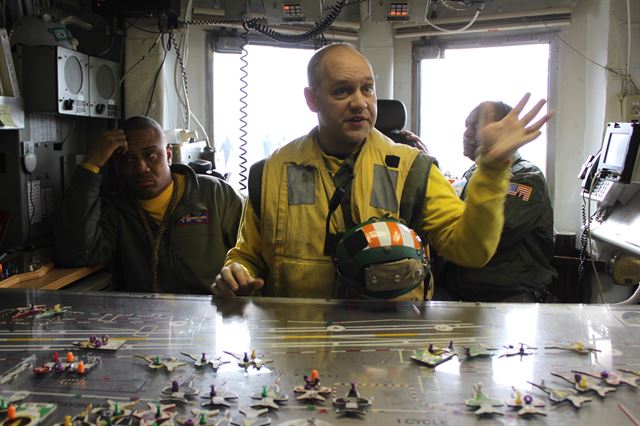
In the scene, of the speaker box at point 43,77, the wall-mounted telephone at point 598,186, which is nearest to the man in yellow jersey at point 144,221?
the speaker box at point 43,77

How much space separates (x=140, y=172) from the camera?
2846 millimetres

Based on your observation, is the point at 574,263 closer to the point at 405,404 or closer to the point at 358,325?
the point at 358,325

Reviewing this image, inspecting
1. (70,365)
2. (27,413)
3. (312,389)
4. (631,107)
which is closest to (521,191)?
(631,107)

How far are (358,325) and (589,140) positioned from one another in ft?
11.1

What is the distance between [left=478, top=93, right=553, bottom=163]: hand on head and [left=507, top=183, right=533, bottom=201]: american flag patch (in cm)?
123

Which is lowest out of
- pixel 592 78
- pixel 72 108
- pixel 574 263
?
pixel 574 263

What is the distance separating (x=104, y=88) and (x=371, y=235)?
2.59m

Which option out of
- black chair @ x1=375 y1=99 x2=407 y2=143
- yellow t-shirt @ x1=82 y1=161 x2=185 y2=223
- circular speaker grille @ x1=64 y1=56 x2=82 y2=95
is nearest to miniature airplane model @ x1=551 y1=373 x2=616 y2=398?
yellow t-shirt @ x1=82 y1=161 x2=185 y2=223

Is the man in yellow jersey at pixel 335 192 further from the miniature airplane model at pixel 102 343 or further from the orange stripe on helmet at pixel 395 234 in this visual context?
the miniature airplane model at pixel 102 343

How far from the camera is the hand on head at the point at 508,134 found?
165cm

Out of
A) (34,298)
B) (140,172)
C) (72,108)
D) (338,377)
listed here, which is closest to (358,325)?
(338,377)

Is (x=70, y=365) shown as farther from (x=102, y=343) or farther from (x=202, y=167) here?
(x=202, y=167)

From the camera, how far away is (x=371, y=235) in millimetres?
1625

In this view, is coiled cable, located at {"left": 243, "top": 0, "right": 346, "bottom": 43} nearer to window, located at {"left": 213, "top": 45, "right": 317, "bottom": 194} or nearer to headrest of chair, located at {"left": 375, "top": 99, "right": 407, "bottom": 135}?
window, located at {"left": 213, "top": 45, "right": 317, "bottom": 194}
